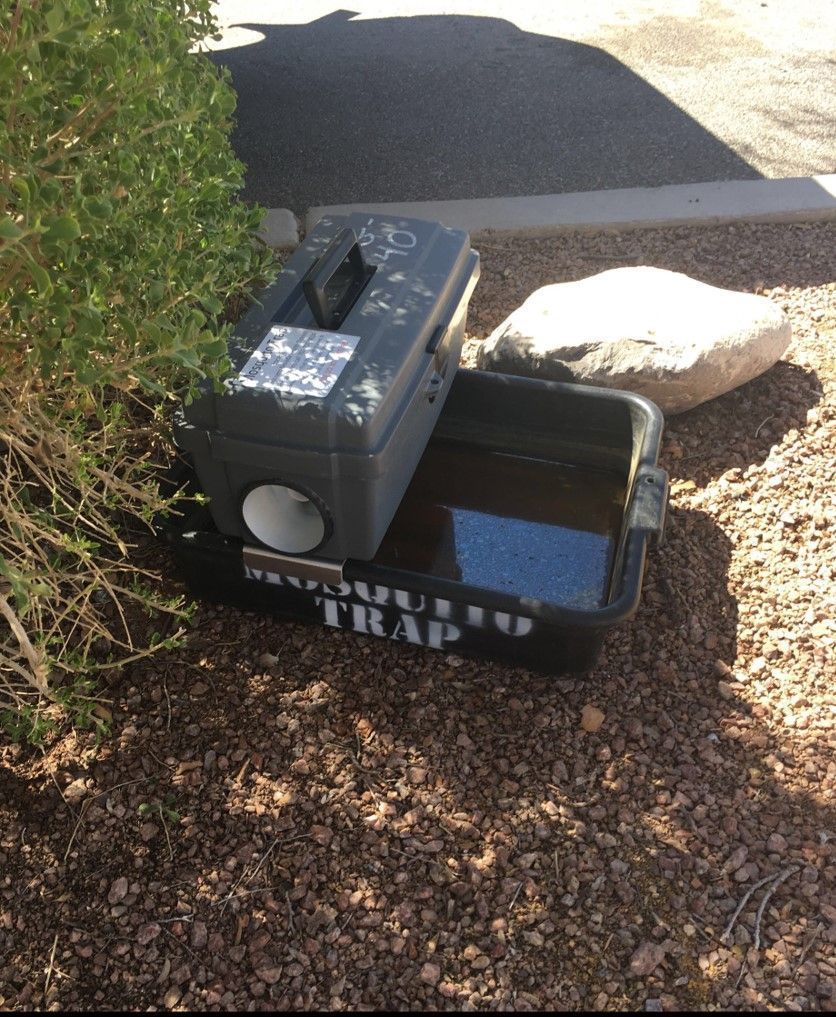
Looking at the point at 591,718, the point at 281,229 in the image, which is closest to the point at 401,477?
the point at 591,718

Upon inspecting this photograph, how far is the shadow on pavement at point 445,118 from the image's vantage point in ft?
15.9

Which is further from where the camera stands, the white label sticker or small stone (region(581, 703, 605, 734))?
small stone (region(581, 703, 605, 734))

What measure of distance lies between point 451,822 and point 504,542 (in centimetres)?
92

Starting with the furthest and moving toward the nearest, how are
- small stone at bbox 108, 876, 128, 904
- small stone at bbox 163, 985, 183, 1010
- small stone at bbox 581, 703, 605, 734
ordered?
1. small stone at bbox 581, 703, 605, 734
2. small stone at bbox 108, 876, 128, 904
3. small stone at bbox 163, 985, 183, 1010

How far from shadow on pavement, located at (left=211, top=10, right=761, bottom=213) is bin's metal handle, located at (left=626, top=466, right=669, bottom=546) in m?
2.79

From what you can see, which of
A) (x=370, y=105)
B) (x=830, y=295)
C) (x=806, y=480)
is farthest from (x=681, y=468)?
(x=370, y=105)

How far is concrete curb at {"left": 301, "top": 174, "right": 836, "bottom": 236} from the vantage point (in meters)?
4.23

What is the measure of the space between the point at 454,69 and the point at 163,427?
4786 mm

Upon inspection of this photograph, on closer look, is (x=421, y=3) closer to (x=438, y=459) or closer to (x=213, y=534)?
(x=438, y=459)

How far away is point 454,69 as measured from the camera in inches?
247

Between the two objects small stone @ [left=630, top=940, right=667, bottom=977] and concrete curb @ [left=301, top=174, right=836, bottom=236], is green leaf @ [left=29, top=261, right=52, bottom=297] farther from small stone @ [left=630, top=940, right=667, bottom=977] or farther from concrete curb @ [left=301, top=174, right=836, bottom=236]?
concrete curb @ [left=301, top=174, right=836, bottom=236]

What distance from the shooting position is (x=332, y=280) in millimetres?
2320

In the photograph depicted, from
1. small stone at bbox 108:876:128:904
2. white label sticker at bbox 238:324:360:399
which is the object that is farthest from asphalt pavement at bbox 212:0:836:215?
small stone at bbox 108:876:128:904

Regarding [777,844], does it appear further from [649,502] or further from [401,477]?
[401,477]
